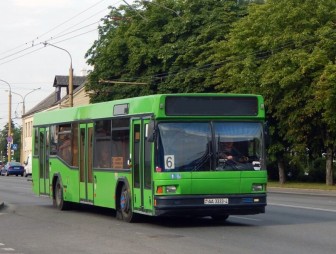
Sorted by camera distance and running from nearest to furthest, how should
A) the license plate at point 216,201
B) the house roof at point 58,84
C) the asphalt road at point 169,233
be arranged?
the asphalt road at point 169,233
the license plate at point 216,201
the house roof at point 58,84

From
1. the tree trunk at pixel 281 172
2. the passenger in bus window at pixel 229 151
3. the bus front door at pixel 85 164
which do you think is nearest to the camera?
the passenger in bus window at pixel 229 151

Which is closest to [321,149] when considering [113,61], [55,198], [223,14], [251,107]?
[223,14]

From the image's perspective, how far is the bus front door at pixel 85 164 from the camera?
67.6 feet

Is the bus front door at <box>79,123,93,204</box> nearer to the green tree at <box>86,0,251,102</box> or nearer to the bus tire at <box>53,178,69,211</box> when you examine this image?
the bus tire at <box>53,178,69,211</box>

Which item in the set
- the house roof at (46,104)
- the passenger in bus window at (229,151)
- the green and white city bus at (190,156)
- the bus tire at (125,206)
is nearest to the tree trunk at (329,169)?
the green and white city bus at (190,156)

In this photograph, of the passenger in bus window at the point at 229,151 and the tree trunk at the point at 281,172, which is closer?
the passenger in bus window at the point at 229,151

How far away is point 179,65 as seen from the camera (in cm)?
5369

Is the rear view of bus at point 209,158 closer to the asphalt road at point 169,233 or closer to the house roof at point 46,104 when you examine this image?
the asphalt road at point 169,233

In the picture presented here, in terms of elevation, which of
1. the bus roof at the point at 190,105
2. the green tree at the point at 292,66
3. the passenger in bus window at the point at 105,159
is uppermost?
the green tree at the point at 292,66

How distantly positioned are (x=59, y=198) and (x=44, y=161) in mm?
1767

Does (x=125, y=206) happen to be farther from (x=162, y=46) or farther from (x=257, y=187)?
(x=162, y=46)

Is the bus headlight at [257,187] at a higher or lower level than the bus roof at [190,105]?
lower

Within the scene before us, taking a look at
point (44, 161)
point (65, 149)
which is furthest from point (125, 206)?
point (44, 161)

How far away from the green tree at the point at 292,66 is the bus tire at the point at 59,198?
1748 cm
